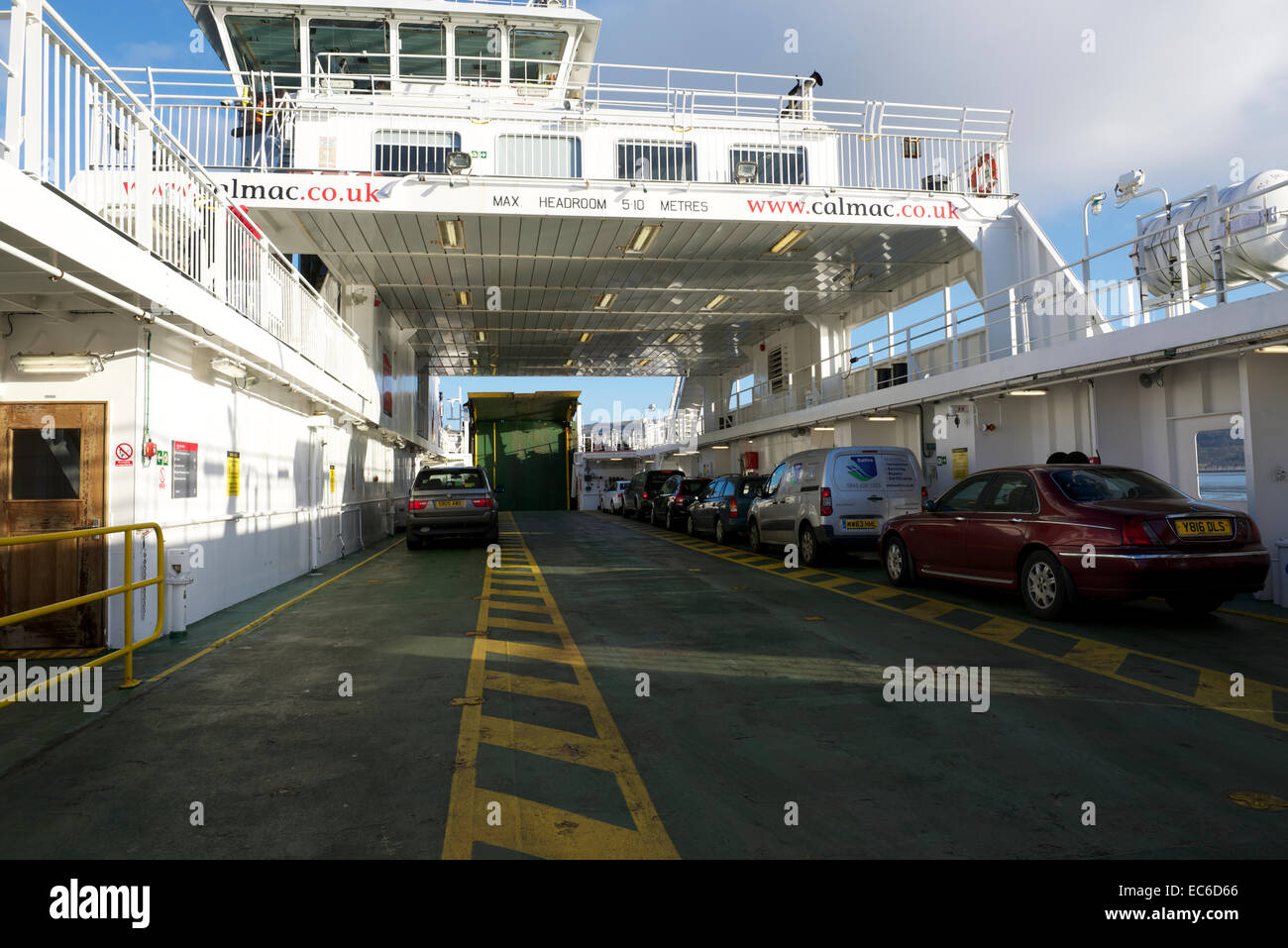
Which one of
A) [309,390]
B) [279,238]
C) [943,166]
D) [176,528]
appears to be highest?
[943,166]

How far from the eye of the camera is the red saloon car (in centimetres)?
673

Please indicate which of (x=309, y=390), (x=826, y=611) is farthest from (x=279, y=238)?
(x=826, y=611)

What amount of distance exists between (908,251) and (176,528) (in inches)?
615

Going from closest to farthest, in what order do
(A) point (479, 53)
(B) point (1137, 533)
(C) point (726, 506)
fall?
(B) point (1137, 533) → (C) point (726, 506) → (A) point (479, 53)

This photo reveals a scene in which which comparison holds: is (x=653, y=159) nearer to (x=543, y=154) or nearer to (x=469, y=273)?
(x=543, y=154)

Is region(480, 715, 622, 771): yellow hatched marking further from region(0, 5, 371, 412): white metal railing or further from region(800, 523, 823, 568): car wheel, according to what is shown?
region(800, 523, 823, 568): car wheel

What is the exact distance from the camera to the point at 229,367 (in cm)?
881

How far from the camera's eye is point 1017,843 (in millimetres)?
3051

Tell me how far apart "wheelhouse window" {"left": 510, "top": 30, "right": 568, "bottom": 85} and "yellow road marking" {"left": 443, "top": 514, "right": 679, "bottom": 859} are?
1780cm

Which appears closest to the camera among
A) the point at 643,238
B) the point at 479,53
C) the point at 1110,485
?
the point at 1110,485

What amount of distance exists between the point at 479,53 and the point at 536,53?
154 centimetres

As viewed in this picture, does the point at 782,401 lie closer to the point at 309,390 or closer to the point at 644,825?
the point at 309,390

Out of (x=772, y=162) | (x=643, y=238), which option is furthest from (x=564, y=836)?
(x=772, y=162)

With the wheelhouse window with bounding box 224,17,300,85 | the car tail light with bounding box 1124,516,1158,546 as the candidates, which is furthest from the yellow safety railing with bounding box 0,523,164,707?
the wheelhouse window with bounding box 224,17,300,85
